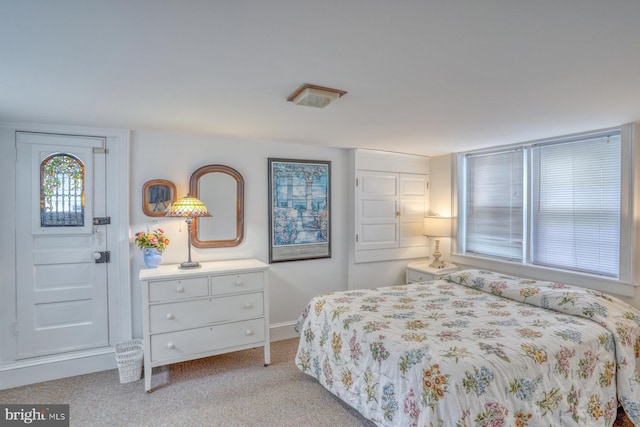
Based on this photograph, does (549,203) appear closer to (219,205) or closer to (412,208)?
(412,208)

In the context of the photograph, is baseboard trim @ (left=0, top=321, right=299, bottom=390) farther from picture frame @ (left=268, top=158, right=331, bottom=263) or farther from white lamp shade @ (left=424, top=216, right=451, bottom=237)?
white lamp shade @ (left=424, top=216, right=451, bottom=237)

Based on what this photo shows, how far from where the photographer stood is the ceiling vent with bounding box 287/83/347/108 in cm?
192

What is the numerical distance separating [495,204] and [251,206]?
268 cm

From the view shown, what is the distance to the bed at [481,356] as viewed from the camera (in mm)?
1681

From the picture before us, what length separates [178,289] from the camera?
2777 millimetres

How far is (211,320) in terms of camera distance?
114 inches

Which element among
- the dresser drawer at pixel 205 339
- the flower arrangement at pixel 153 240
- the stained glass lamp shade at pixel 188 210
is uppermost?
the stained glass lamp shade at pixel 188 210

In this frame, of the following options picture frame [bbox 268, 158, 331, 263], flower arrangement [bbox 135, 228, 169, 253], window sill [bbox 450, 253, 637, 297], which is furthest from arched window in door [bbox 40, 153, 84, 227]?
window sill [bbox 450, 253, 637, 297]

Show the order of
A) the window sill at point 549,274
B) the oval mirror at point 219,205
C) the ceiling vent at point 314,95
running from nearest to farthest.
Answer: the ceiling vent at point 314,95 → the window sill at point 549,274 → the oval mirror at point 219,205

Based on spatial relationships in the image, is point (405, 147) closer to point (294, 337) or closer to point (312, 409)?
point (294, 337)

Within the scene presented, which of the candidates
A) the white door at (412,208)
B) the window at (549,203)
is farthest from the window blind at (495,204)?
the white door at (412,208)

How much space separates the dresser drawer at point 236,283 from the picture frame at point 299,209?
0.59 meters

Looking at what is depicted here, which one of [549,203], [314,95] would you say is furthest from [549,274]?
[314,95]

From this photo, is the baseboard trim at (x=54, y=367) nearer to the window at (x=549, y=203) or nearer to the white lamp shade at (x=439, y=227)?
the white lamp shade at (x=439, y=227)
